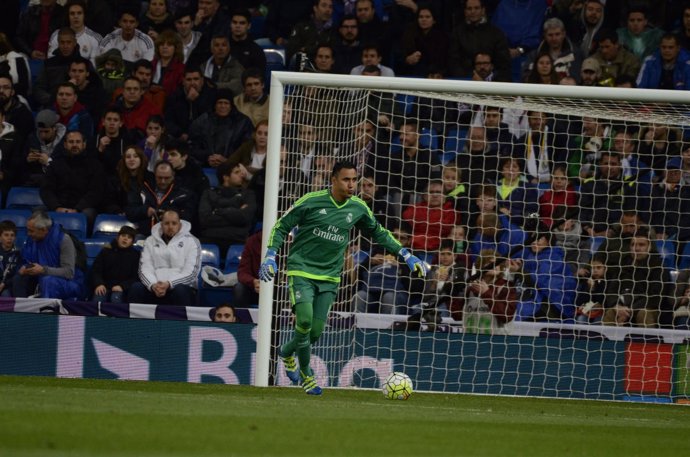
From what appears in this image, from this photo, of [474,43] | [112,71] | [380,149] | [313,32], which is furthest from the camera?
[112,71]

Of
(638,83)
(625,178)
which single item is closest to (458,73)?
(638,83)

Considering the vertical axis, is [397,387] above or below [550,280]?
below

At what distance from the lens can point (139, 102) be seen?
1700 cm

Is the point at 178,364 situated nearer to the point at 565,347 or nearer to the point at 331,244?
the point at 331,244

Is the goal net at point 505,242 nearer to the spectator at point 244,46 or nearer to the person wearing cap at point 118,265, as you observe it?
the person wearing cap at point 118,265

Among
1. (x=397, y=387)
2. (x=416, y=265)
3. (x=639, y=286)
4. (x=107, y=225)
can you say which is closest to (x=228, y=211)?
(x=107, y=225)

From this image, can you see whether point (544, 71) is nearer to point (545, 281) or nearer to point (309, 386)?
point (545, 281)

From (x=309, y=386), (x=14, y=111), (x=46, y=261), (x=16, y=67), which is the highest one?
(x=16, y=67)

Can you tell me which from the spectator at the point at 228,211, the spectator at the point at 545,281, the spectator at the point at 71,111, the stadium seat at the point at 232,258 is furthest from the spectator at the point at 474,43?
the spectator at the point at 71,111

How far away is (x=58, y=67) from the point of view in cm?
1755

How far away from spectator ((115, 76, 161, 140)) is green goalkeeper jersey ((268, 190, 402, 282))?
20.4 ft

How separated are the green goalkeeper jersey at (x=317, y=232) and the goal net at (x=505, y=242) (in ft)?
2.95

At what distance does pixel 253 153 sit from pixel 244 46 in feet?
7.52

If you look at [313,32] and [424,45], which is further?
[313,32]
